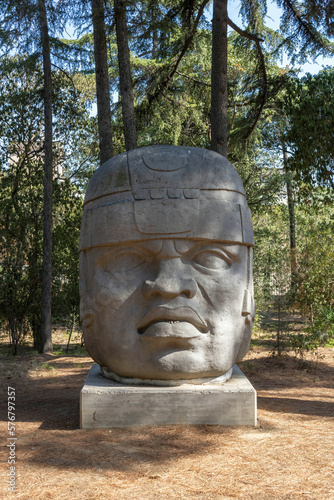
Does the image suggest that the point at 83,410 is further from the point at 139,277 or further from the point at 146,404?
the point at 139,277

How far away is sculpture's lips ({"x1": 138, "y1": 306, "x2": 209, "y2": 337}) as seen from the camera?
14.3ft

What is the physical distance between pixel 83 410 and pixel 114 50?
15.6 m

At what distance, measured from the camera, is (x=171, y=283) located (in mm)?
4379

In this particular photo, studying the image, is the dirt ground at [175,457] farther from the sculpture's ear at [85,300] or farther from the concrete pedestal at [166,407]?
the sculpture's ear at [85,300]

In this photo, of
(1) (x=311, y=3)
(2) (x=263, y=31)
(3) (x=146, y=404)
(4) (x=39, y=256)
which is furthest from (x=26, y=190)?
(3) (x=146, y=404)

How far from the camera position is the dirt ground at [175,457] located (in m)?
3.19

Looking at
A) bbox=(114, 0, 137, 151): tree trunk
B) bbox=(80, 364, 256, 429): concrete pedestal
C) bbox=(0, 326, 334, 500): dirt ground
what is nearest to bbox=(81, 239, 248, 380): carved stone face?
bbox=(80, 364, 256, 429): concrete pedestal

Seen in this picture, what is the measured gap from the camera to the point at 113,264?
461 centimetres

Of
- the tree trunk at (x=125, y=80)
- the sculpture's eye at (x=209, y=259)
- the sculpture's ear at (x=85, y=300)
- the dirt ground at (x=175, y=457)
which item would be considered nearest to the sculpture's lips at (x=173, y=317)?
the sculpture's eye at (x=209, y=259)

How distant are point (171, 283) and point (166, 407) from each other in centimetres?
110

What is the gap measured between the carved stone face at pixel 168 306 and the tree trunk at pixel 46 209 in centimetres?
559

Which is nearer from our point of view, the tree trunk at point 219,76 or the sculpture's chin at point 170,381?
the sculpture's chin at point 170,381

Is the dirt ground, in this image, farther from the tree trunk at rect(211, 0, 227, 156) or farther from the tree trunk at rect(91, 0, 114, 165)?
the tree trunk at rect(91, 0, 114, 165)

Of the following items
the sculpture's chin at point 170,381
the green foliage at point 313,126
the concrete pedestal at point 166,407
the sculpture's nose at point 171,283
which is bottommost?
the concrete pedestal at point 166,407
